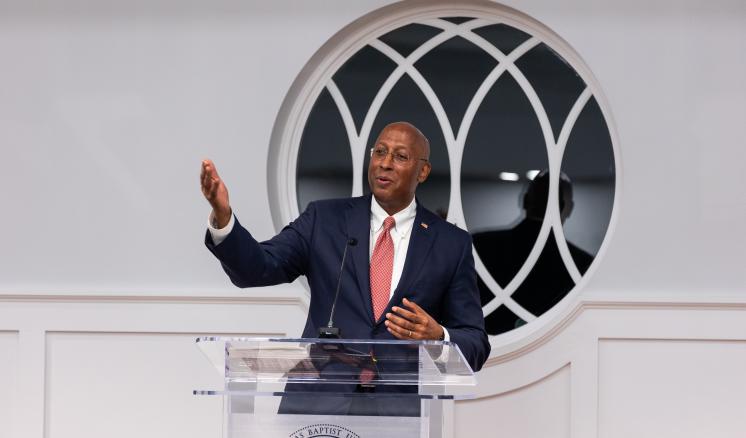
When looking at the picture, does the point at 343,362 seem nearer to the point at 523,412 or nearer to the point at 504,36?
the point at 523,412

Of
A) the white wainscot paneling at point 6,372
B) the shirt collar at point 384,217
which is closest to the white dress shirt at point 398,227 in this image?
the shirt collar at point 384,217

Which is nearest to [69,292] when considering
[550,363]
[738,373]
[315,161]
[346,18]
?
[315,161]

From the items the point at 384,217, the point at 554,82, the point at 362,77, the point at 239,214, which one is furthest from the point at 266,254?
the point at 554,82

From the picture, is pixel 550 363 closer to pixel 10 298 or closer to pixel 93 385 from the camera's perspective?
pixel 93 385

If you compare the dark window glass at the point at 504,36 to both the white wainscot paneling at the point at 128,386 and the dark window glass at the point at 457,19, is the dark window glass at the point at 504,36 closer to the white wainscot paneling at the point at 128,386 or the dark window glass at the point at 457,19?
the dark window glass at the point at 457,19

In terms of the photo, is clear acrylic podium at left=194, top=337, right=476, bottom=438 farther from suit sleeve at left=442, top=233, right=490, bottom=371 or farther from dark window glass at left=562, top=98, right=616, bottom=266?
dark window glass at left=562, top=98, right=616, bottom=266

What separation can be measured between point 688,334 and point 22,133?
2.72m

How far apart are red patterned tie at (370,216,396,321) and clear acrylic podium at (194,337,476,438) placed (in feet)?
2.11

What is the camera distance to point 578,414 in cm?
370

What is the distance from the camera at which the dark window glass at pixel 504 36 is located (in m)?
3.93

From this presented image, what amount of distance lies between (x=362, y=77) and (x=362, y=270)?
153 cm

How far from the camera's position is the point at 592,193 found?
153 inches

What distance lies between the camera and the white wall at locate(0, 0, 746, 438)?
3.70 m

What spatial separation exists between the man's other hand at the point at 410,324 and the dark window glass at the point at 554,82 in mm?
1914
